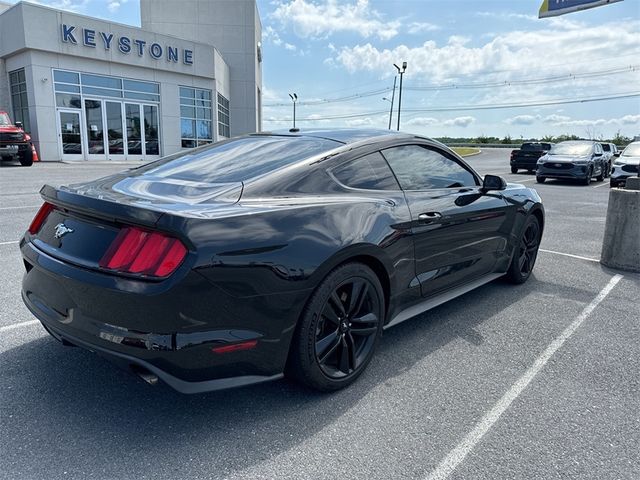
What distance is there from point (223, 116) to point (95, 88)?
11.3 meters

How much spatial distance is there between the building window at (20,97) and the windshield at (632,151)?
24666mm

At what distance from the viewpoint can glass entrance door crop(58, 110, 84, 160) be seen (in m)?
22.4

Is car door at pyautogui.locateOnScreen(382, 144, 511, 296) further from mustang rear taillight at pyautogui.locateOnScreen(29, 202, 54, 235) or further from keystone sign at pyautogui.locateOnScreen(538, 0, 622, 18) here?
keystone sign at pyautogui.locateOnScreen(538, 0, 622, 18)

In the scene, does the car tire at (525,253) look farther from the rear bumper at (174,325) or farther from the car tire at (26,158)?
the car tire at (26,158)

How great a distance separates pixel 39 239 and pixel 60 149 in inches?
900

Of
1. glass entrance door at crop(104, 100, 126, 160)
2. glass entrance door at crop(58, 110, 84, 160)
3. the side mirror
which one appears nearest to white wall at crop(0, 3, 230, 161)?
glass entrance door at crop(58, 110, 84, 160)

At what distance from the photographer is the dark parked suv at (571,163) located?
17.6 meters

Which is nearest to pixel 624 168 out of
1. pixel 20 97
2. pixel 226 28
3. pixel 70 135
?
pixel 70 135

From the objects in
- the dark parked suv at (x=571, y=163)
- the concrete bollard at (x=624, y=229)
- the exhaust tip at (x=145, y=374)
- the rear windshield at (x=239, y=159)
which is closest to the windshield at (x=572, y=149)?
the dark parked suv at (x=571, y=163)

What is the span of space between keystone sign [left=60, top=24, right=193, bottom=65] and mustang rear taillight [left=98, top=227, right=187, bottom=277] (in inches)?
940

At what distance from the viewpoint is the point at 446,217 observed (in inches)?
138

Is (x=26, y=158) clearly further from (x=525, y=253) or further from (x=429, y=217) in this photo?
(x=429, y=217)

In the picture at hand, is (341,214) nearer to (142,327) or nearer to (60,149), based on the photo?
(142,327)

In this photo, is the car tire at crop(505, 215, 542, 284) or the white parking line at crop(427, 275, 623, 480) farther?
the car tire at crop(505, 215, 542, 284)
